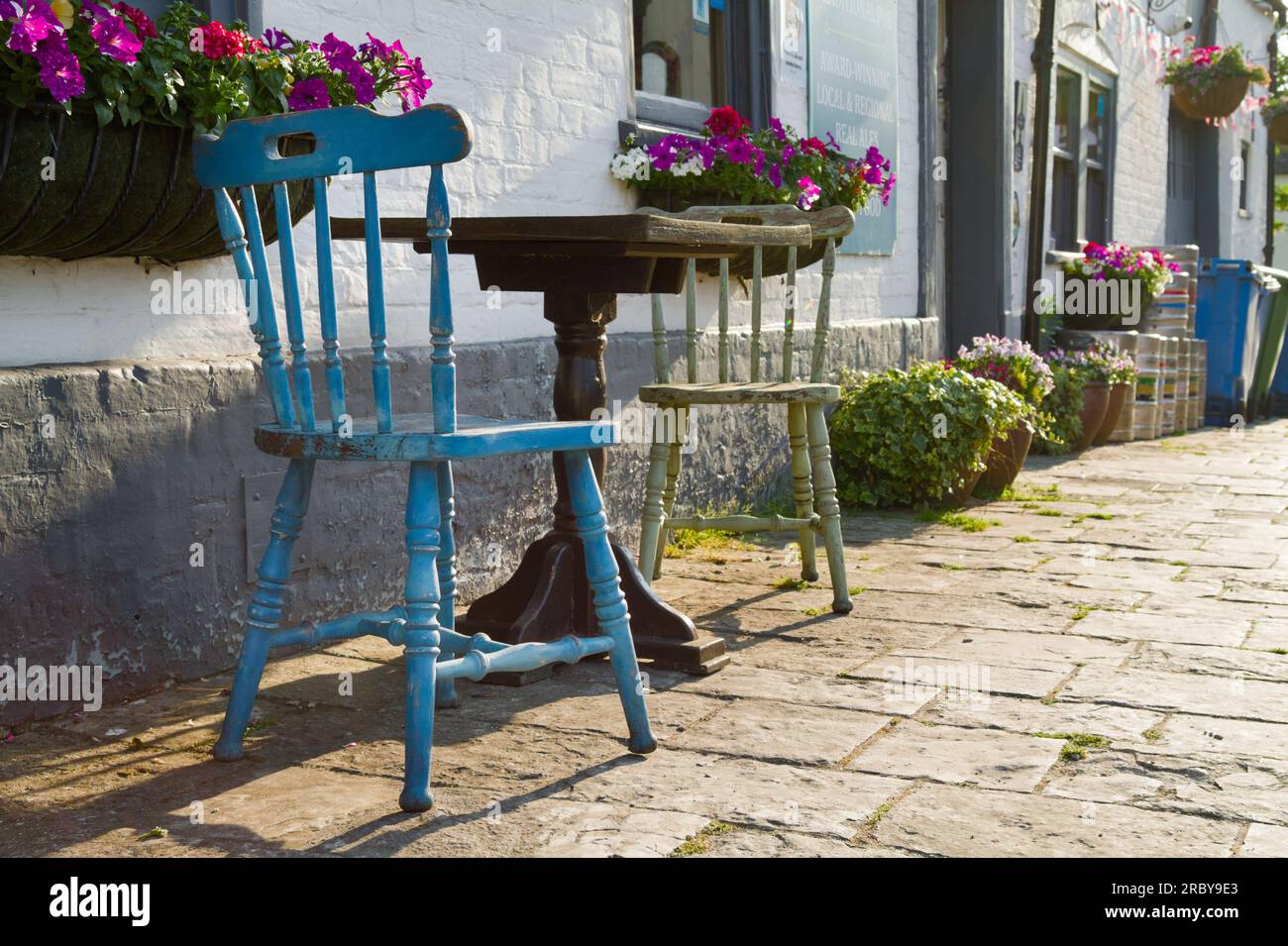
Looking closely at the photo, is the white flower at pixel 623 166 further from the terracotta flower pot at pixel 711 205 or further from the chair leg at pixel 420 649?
the chair leg at pixel 420 649

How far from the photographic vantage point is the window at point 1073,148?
9312mm

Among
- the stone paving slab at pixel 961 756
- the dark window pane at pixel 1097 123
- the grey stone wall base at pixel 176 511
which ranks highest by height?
the dark window pane at pixel 1097 123

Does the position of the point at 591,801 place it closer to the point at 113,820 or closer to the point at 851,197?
the point at 113,820

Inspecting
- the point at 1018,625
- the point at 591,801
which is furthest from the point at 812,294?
the point at 591,801

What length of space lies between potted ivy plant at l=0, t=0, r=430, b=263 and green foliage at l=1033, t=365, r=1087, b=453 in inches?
196

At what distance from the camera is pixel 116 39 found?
2512 millimetres

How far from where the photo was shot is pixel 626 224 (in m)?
2.53

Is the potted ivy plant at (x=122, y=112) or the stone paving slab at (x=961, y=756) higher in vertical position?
the potted ivy plant at (x=122, y=112)

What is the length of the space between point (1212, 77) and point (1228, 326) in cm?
330

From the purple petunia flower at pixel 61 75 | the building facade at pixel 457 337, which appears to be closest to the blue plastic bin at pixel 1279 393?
the building facade at pixel 457 337

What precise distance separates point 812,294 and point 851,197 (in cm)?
67

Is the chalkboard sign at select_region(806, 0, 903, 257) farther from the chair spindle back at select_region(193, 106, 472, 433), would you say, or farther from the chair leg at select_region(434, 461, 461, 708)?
the chair spindle back at select_region(193, 106, 472, 433)

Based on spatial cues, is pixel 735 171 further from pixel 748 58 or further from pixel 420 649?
pixel 420 649

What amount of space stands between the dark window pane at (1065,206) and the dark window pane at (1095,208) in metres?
0.55
